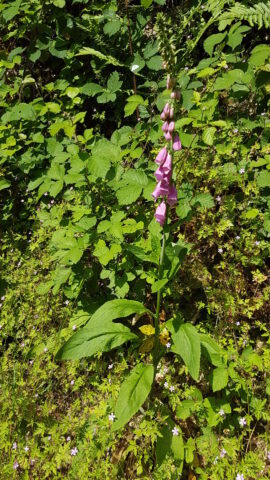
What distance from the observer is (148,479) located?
204 centimetres

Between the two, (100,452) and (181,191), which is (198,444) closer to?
(100,452)

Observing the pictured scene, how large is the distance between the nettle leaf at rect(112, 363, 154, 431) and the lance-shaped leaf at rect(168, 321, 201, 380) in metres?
0.24

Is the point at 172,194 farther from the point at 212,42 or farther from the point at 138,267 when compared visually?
the point at 212,42

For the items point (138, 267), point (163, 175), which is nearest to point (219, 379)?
point (138, 267)

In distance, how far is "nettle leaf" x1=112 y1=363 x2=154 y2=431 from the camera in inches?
73.9

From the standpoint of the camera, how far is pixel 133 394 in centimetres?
196

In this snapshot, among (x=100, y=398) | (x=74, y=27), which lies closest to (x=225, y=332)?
(x=100, y=398)

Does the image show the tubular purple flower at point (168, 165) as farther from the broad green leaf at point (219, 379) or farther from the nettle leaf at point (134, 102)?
the nettle leaf at point (134, 102)

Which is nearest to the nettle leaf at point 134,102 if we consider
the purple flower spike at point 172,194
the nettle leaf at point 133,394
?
the purple flower spike at point 172,194

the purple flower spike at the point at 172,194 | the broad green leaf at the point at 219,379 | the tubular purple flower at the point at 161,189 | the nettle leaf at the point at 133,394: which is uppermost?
the tubular purple flower at the point at 161,189

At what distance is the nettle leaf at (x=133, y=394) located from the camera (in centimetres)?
188

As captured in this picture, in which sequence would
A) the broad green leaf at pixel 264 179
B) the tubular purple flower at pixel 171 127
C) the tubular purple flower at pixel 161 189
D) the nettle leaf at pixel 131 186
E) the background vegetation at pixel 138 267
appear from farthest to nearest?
the broad green leaf at pixel 264 179 → the nettle leaf at pixel 131 186 → the background vegetation at pixel 138 267 → the tubular purple flower at pixel 161 189 → the tubular purple flower at pixel 171 127

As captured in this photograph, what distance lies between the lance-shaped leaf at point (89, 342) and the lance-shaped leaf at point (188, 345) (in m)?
0.27

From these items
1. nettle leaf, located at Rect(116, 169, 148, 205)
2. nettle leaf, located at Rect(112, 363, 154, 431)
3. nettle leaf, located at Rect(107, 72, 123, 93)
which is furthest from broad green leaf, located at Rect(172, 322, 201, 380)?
nettle leaf, located at Rect(107, 72, 123, 93)
